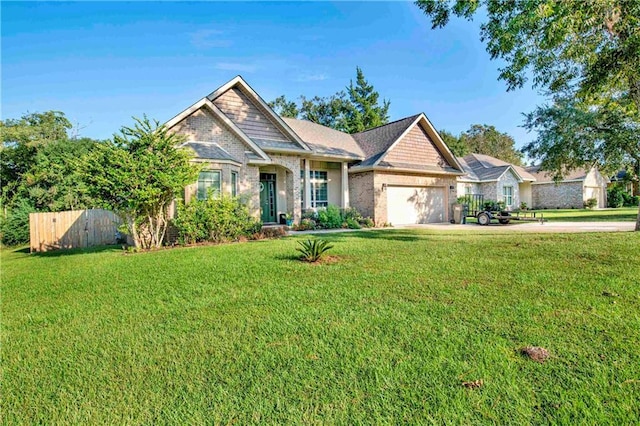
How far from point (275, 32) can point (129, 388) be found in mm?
15817

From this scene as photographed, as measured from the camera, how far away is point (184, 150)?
10.8 meters

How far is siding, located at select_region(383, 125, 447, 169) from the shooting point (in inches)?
713

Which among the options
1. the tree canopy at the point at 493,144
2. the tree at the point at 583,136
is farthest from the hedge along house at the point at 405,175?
the tree canopy at the point at 493,144

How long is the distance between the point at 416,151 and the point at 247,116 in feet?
33.3

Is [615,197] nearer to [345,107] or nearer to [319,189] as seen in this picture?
[345,107]

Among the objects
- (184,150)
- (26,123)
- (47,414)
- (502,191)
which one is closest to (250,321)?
(47,414)

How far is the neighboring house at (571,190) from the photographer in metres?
32.5

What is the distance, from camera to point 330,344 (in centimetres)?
349

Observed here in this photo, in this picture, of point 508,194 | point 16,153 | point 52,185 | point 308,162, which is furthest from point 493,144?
point 16,153

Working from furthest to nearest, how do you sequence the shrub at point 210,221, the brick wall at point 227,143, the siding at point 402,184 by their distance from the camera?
1. the siding at point 402,184
2. the brick wall at point 227,143
3. the shrub at point 210,221

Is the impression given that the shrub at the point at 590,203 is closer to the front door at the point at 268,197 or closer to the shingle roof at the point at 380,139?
the shingle roof at the point at 380,139

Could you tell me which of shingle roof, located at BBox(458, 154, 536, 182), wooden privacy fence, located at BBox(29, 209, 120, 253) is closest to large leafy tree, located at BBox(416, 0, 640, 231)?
wooden privacy fence, located at BBox(29, 209, 120, 253)

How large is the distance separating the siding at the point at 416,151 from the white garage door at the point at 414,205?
5.29ft

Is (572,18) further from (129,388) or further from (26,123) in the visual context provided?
(26,123)
